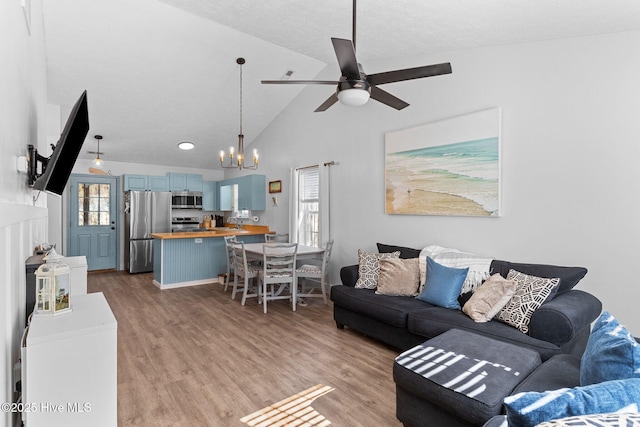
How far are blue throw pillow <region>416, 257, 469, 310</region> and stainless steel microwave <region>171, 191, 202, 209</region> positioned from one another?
616 centimetres

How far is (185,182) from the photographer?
7.90 m

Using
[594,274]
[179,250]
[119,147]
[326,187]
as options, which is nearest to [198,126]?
[119,147]

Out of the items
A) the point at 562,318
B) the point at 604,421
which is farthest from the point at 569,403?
the point at 562,318

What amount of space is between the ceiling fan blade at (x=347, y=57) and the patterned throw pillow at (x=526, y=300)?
2.04 metres

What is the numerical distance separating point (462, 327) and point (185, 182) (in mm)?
6911

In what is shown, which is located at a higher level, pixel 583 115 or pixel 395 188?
pixel 583 115

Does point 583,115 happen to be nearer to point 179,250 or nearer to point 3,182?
point 3,182

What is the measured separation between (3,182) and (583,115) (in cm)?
→ 376

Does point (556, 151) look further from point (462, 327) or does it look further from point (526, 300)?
point (462, 327)

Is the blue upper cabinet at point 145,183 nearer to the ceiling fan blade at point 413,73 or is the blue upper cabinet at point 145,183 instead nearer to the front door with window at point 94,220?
the front door with window at point 94,220

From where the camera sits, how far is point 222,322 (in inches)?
160

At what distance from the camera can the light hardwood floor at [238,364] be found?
229 cm

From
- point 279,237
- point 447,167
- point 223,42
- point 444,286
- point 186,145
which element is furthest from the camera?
point 186,145

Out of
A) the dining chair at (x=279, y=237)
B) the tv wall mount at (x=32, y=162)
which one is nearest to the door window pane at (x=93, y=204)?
the dining chair at (x=279, y=237)
